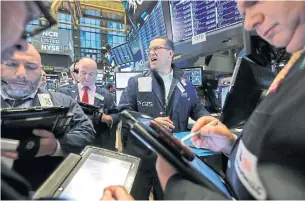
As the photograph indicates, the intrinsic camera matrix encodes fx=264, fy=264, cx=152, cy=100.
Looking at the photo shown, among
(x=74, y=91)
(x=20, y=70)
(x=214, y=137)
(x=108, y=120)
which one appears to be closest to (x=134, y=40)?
(x=74, y=91)

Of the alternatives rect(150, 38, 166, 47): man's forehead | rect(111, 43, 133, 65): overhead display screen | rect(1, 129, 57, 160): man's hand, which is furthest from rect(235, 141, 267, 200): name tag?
rect(111, 43, 133, 65): overhead display screen

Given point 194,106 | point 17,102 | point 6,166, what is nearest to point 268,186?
point 6,166

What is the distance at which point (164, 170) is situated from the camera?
392mm

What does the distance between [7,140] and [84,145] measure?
23cm

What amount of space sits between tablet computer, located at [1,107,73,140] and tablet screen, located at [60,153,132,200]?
84 millimetres

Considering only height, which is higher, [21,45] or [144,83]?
[144,83]

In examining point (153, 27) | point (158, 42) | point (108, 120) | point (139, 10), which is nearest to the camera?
point (108, 120)

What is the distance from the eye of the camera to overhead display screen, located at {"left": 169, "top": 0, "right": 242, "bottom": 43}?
174 centimetres

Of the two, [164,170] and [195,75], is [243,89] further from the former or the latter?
[195,75]

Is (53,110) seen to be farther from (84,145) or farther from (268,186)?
(268,186)

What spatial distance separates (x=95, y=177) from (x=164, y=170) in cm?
15

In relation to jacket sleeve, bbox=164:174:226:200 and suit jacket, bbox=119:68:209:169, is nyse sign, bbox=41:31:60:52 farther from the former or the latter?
suit jacket, bbox=119:68:209:169

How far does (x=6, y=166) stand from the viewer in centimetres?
29

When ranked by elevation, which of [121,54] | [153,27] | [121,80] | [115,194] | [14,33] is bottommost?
[115,194]
